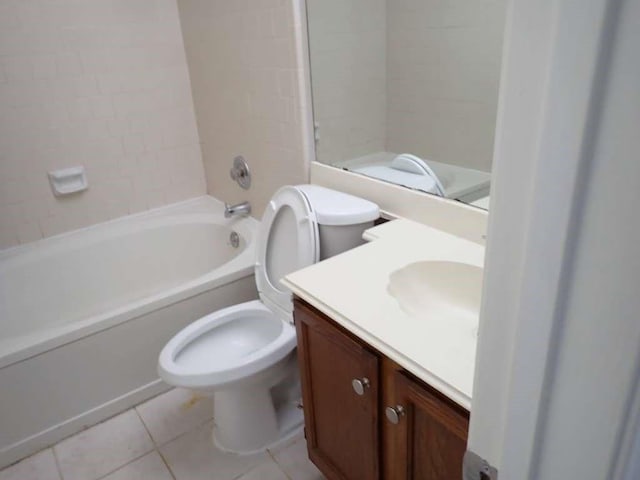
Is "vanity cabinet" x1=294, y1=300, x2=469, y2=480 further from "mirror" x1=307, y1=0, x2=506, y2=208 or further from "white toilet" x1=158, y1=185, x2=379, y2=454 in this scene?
"mirror" x1=307, y1=0, x2=506, y2=208

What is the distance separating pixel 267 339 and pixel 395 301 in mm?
761

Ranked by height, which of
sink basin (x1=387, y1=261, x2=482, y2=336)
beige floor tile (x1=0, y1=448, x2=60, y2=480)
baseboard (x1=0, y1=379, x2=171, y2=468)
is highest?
sink basin (x1=387, y1=261, x2=482, y2=336)

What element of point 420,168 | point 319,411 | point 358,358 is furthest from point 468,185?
point 319,411

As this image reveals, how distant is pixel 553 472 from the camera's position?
39 centimetres

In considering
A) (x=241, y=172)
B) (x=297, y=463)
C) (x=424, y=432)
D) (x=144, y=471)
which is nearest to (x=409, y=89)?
(x=241, y=172)

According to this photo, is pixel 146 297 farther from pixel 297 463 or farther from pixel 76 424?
pixel 297 463

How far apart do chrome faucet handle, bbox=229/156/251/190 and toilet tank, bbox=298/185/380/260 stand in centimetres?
78

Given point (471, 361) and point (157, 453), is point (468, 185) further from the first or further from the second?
point (157, 453)

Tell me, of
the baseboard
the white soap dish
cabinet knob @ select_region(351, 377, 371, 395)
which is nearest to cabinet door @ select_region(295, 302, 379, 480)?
cabinet knob @ select_region(351, 377, 371, 395)

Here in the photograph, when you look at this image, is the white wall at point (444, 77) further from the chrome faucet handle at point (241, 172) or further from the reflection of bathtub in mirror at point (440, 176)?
the chrome faucet handle at point (241, 172)

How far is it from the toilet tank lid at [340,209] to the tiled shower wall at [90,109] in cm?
125

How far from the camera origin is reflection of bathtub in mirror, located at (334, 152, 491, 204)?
4.73ft

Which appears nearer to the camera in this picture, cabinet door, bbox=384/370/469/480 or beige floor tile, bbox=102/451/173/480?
cabinet door, bbox=384/370/469/480

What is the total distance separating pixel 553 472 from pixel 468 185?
121 centimetres
